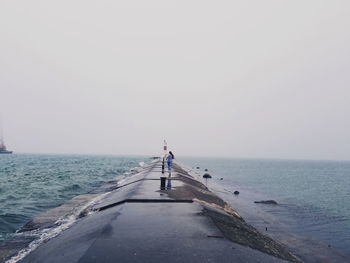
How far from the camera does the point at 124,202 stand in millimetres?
13555

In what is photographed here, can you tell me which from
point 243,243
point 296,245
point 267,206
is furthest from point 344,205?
point 243,243

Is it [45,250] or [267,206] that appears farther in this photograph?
[267,206]

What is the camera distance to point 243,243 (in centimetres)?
822

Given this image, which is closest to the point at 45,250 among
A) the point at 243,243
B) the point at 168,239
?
the point at 168,239

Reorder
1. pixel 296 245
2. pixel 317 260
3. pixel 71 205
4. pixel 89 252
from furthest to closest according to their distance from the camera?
pixel 71 205
pixel 296 245
pixel 317 260
pixel 89 252

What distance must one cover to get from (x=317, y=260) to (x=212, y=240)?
23.6ft

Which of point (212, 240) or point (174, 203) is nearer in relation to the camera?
point (212, 240)

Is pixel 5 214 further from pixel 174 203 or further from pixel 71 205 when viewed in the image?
pixel 174 203

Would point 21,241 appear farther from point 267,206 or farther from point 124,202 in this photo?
point 267,206

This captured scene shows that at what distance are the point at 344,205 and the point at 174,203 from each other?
23.3 meters

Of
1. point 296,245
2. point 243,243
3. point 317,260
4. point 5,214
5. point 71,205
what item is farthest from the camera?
point 71,205

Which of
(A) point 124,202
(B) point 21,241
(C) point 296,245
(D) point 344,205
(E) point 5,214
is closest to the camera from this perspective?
(B) point 21,241

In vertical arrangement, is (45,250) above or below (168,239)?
below

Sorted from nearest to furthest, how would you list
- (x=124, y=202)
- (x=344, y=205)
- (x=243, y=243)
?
(x=243, y=243) → (x=124, y=202) → (x=344, y=205)
